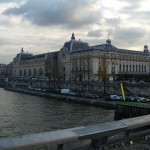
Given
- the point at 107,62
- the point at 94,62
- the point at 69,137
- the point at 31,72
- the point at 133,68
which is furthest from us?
the point at 31,72

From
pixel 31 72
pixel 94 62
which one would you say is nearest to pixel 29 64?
pixel 31 72

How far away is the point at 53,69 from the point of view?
299 feet

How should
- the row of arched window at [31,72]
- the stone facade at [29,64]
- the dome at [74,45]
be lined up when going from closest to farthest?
the dome at [74,45] → the stone facade at [29,64] → the row of arched window at [31,72]

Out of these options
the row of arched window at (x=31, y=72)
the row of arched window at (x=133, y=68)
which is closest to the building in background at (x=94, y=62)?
the row of arched window at (x=133, y=68)

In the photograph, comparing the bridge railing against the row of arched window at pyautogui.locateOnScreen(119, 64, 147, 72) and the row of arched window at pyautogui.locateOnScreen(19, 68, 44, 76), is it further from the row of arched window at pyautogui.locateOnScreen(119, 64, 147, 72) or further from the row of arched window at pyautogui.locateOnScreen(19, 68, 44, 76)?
the row of arched window at pyautogui.locateOnScreen(19, 68, 44, 76)

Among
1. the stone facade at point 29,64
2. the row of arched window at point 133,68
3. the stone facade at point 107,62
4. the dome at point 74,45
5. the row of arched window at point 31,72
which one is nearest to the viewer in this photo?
the stone facade at point 107,62

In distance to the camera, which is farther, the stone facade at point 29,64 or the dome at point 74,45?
the stone facade at point 29,64

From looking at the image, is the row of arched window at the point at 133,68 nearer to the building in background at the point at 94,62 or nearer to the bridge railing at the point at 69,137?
the building in background at the point at 94,62

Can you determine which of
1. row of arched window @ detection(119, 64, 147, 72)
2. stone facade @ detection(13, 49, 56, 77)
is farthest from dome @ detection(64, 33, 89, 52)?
stone facade @ detection(13, 49, 56, 77)

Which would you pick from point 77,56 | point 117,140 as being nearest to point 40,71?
point 77,56

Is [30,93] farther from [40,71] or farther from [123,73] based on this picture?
[40,71]

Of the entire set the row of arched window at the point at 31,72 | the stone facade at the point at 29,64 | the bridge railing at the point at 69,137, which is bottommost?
the bridge railing at the point at 69,137

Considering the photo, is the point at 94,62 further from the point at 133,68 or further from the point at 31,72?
the point at 31,72

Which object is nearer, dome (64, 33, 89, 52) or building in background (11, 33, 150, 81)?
building in background (11, 33, 150, 81)
